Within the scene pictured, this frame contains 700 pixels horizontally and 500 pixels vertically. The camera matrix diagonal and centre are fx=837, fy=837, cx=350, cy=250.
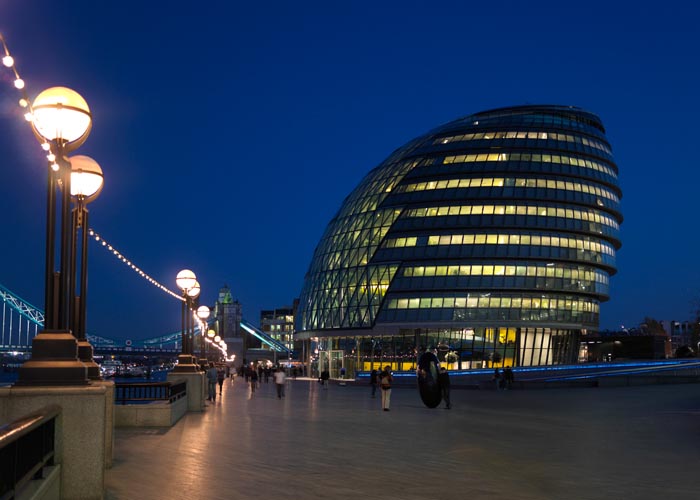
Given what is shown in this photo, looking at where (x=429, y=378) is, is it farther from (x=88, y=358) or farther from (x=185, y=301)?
(x=88, y=358)

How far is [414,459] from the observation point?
640 inches

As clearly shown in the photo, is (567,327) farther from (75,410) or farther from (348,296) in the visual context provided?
(75,410)

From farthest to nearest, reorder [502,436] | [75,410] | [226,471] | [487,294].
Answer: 1. [487,294]
2. [502,436]
3. [226,471]
4. [75,410]

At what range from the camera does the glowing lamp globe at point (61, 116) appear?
37.7 ft

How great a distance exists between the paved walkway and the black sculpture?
3.28 metres

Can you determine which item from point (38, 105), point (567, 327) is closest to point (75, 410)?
point (38, 105)

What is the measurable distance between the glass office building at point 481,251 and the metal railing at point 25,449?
270ft

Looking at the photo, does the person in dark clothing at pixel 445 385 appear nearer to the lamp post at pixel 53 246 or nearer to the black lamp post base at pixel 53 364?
the lamp post at pixel 53 246

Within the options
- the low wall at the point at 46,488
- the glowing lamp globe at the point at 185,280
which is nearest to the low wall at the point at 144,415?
the glowing lamp globe at the point at 185,280

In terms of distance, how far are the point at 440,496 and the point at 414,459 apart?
435 centimetres

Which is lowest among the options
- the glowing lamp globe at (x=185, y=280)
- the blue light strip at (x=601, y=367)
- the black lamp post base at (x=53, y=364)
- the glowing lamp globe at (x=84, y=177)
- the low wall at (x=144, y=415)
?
the blue light strip at (x=601, y=367)

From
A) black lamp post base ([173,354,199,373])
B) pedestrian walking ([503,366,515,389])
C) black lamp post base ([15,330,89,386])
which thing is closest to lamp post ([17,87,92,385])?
black lamp post base ([15,330,89,386])

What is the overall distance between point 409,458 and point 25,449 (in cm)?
1010

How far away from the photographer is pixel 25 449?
7.46m
